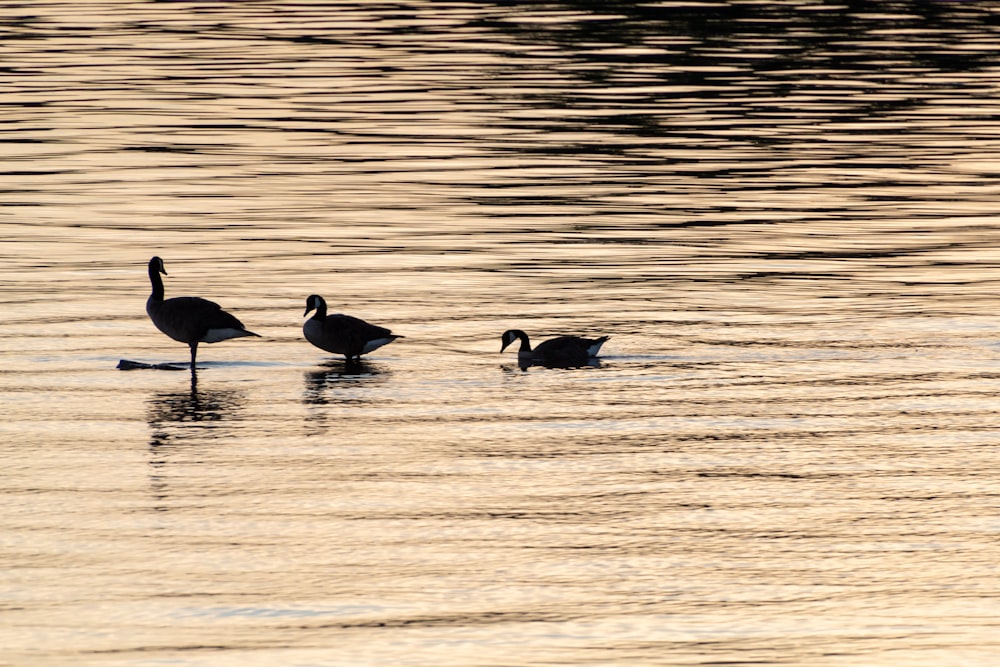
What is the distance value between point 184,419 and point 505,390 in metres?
3.40

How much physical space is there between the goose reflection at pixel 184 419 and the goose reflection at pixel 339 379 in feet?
2.58

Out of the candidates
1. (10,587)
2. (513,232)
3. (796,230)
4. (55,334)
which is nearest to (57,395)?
(55,334)

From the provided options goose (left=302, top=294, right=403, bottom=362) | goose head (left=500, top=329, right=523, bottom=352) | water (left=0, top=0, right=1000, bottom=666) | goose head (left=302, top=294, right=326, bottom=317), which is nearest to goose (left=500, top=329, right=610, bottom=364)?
water (left=0, top=0, right=1000, bottom=666)

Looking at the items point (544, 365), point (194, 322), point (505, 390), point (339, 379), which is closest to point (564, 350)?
point (544, 365)

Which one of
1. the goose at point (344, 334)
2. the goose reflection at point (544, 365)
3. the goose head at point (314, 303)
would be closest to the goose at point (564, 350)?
the goose reflection at point (544, 365)

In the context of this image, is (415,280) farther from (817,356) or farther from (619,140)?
(619,140)

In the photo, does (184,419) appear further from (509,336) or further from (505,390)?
(509,336)

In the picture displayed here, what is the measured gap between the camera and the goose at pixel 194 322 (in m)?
21.3

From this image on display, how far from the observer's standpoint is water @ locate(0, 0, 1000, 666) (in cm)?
1277

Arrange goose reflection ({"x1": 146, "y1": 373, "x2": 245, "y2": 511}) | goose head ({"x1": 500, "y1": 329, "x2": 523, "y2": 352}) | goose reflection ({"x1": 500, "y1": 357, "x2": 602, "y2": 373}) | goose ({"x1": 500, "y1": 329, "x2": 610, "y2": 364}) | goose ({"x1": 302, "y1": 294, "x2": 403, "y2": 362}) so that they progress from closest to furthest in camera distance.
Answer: goose reflection ({"x1": 146, "y1": 373, "x2": 245, "y2": 511}) < goose ({"x1": 500, "y1": 329, "x2": 610, "y2": 364}) < goose reflection ({"x1": 500, "y1": 357, "x2": 602, "y2": 373}) < goose ({"x1": 302, "y1": 294, "x2": 403, "y2": 362}) < goose head ({"x1": 500, "y1": 329, "x2": 523, "y2": 352})

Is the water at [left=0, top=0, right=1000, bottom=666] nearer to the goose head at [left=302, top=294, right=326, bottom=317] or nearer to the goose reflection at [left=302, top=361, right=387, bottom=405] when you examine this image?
the goose reflection at [left=302, top=361, right=387, bottom=405]

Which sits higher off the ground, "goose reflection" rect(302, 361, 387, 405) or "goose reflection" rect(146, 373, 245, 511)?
"goose reflection" rect(146, 373, 245, 511)

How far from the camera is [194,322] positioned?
2131cm

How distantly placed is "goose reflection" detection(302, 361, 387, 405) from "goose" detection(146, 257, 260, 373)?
977mm
